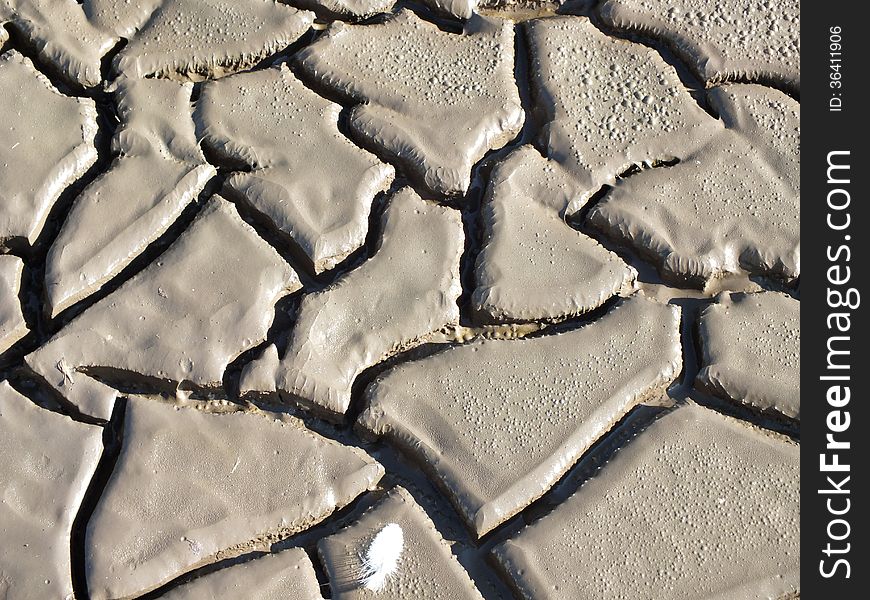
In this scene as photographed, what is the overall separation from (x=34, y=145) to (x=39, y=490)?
73 cm

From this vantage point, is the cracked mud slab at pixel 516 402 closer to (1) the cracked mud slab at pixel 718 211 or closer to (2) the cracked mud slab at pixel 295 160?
(1) the cracked mud slab at pixel 718 211

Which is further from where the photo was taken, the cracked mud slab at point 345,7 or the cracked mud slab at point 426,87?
the cracked mud slab at point 345,7

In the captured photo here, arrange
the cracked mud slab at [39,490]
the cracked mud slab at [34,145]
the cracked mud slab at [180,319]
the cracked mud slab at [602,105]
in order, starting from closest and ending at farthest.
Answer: the cracked mud slab at [39,490]
the cracked mud slab at [180,319]
the cracked mud slab at [34,145]
the cracked mud slab at [602,105]

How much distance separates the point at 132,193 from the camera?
1766mm

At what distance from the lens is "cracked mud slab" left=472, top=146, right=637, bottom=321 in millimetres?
1724

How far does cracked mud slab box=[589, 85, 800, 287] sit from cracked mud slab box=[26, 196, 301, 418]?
0.72 metres

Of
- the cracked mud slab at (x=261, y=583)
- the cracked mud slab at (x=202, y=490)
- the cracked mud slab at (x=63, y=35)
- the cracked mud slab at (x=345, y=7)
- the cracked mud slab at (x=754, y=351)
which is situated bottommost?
the cracked mud slab at (x=261, y=583)

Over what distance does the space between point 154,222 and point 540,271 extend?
2.60 ft

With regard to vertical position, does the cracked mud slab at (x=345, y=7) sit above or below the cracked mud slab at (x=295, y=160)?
above

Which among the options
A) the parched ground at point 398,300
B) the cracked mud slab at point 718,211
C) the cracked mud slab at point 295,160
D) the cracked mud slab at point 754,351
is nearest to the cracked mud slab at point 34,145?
the parched ground at point 398,300

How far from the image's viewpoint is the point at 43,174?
177cm

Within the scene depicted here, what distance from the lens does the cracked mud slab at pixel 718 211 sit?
180cm

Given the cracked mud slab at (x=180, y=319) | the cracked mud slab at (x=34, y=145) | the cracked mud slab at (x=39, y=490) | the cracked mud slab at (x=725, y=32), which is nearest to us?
the cracked mud slab at (x=39, y=490)

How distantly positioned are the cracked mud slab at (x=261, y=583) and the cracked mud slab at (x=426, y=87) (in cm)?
81
